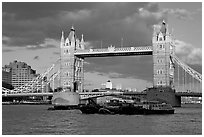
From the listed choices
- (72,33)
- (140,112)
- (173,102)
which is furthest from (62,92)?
(140,112)

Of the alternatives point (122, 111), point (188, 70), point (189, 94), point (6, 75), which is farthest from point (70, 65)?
point (6, 75)

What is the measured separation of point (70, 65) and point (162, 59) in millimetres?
12696

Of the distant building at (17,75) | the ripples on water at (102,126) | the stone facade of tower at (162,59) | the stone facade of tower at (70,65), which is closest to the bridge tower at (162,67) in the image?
the stone facade of tower at (162,59)

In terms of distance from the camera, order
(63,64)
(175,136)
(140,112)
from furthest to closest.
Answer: (63,64) → (140,112) → (175,136)

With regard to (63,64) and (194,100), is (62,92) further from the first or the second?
(194,100)

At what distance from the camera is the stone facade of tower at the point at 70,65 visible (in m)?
57.9

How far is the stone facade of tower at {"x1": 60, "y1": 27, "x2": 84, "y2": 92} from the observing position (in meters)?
57.9

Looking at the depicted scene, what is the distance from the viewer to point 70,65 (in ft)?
190

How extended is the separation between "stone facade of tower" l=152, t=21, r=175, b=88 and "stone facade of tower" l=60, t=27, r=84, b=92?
11350mm

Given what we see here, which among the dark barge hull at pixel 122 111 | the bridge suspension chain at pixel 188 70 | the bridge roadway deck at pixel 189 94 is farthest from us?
the bridge suspension chain at pixel 188 70

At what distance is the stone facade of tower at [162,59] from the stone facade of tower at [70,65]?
11.4m

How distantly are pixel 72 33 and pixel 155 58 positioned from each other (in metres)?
13.9

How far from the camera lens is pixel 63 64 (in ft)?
192

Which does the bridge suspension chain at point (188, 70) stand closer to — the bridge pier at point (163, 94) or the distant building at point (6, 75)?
the bridge pier at point (163, 94)
